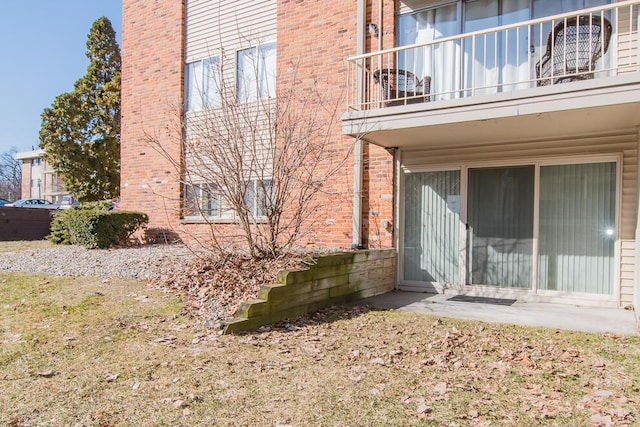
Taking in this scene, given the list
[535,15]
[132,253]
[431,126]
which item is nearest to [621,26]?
[535,15]

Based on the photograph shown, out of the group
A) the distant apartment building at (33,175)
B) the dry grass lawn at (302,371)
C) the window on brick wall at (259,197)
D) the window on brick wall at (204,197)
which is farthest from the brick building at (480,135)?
the distant apartment building at (33,175)

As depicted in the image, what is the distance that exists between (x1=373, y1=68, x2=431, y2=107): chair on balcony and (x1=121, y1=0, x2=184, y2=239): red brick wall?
18.2 ft

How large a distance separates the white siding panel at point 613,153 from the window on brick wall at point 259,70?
14.6 ft

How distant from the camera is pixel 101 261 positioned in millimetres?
8602

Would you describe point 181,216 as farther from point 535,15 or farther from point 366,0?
point 535,15

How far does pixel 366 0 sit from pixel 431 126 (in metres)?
3.39

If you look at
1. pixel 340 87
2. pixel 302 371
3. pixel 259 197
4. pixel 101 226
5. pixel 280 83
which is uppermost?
pixel 280 83

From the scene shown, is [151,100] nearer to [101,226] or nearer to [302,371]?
[101,226]

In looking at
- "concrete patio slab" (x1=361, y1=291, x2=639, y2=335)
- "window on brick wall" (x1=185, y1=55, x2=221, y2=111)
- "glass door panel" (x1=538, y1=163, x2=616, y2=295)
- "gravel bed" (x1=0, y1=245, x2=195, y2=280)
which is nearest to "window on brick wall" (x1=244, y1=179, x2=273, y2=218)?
"gravel bed" (x1=0, y1=245, x2=195, y2=280)

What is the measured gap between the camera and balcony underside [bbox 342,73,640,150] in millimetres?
5402

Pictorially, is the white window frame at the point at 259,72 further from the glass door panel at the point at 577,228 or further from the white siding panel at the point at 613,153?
the glass door panel at the point at 577,228

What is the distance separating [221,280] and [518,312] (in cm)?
422

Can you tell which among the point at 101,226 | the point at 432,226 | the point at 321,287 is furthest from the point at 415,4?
the point at 101,226

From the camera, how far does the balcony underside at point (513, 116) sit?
5402 mm
